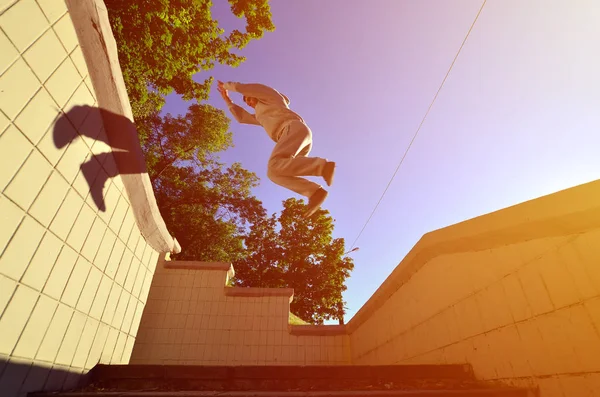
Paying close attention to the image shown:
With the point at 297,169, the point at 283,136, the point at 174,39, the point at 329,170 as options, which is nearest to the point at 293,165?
the point at 297,169

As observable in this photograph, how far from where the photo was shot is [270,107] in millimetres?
3783

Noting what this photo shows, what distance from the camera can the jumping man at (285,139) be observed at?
315 centimetres

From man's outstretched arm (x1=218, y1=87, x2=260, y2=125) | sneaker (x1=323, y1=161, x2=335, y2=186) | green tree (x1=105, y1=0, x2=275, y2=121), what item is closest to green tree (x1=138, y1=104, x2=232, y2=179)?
green tree (x1=105, y1=0, x2=275, y2=121)

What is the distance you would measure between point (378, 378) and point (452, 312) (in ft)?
2.85

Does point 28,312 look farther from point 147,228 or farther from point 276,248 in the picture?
point 276,248

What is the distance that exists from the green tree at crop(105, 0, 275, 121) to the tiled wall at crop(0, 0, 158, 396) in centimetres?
624

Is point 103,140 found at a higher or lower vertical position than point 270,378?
higher

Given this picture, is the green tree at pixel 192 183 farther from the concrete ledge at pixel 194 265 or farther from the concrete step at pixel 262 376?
the concrete step at pixel 262 376

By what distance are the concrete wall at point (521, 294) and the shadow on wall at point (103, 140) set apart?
2898 mm

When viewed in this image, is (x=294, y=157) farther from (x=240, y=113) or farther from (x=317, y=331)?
(x=317, y=331)

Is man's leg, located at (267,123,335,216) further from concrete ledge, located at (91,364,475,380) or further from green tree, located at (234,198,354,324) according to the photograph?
green tree, located at (234,198,354,324)

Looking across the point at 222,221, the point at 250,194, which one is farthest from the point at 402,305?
the point at 250,194

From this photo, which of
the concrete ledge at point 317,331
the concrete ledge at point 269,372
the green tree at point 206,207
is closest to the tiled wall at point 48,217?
the concrete ledge at point 269,372

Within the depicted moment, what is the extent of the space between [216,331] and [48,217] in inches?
200
